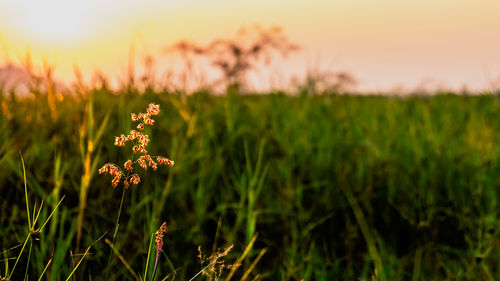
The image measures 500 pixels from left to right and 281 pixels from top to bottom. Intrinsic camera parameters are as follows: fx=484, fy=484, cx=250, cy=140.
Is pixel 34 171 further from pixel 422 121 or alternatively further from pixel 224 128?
pixel 422 121

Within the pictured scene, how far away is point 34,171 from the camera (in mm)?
1951

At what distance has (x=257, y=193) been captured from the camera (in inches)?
66.3

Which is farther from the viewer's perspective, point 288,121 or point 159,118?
point 288,121

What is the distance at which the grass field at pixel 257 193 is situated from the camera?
1.62 m

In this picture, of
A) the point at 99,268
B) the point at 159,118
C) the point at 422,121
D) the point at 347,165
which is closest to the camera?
the point at 99,268

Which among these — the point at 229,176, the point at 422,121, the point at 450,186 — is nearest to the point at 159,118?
the point at 229,176

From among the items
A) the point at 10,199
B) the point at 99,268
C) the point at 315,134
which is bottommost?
the point at 99,268

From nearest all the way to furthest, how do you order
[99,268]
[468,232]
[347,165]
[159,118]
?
1. [99,268]
2. [468,232]
3. [347,165]
4. [159,118]

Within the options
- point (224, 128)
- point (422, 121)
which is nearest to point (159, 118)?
point (224, 128)

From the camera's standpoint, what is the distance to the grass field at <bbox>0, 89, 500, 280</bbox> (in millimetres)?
1619

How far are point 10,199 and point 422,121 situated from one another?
9.51ft

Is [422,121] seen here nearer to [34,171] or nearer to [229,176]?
[229,176]

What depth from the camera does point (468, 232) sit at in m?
1.98

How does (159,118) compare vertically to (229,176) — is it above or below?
above
